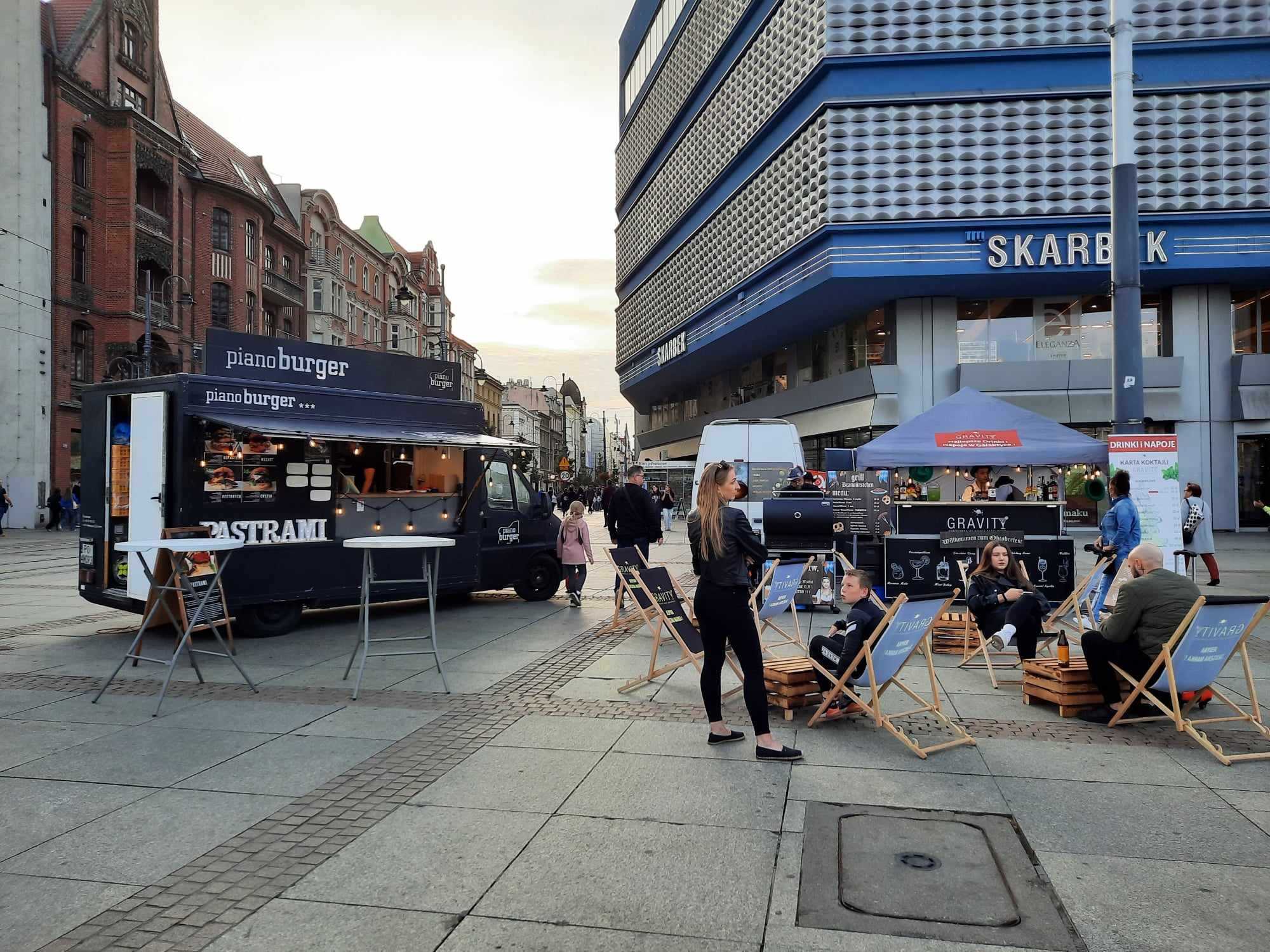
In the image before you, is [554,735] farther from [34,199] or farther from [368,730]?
[34,199]

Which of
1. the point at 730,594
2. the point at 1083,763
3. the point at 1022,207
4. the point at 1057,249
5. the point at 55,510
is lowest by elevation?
the point at 1083,763

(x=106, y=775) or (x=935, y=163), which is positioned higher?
(x=935, y=163)

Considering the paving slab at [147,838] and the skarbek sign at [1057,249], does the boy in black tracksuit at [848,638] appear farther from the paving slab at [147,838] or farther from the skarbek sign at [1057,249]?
the skarbek sign at [1057,249]

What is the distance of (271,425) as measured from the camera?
938 centimetres

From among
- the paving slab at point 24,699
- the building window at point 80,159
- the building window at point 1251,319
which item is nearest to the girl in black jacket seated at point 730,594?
the paving slab at point 24,699

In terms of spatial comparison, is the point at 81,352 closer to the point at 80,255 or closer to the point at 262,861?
the point at 80,255

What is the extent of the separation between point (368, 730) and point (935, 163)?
85.9 feet

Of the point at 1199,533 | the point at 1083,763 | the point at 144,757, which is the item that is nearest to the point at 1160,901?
the point at 1083,763

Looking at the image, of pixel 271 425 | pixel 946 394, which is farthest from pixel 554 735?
pixel 946 394

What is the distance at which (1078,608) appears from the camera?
8.58 meters

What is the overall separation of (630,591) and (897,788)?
10.7 feet

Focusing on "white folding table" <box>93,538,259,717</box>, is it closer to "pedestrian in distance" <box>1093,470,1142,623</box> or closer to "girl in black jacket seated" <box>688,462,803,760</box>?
"girl in black jacket seated" <box>688,462,803,760</box>

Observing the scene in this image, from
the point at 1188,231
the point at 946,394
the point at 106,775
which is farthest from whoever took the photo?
the point at 946,394

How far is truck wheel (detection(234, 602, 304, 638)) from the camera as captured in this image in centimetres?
955
